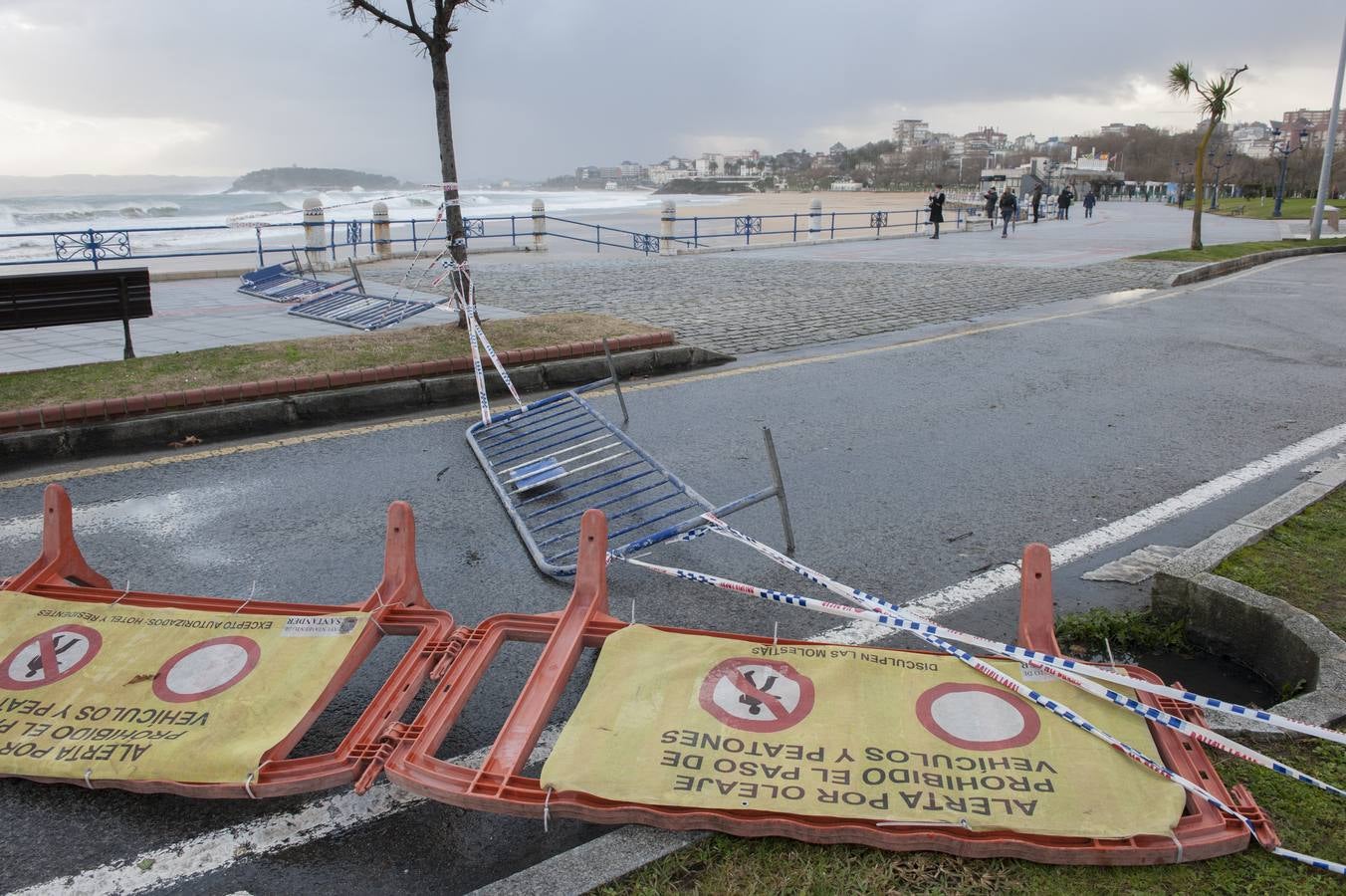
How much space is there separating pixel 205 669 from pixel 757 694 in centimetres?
196

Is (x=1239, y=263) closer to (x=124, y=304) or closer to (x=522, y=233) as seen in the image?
(x=522, y=233)

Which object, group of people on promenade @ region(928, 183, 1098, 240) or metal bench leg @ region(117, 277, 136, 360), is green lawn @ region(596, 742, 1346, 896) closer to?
metal bench leg @ region(117, 277, 136, 360)

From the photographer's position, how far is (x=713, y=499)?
558 centimetres

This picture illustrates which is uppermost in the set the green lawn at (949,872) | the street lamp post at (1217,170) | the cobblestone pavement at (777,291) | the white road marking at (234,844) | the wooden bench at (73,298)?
the street lamp post at (1217,170)

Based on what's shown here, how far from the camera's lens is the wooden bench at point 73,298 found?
8.07 meters

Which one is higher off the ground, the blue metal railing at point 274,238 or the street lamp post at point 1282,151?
the street lamp post at point 1282,151

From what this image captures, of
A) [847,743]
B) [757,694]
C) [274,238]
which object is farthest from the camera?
[274,238]

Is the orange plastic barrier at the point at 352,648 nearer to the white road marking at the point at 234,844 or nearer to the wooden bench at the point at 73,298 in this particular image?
the white road marking at the point at 234,844

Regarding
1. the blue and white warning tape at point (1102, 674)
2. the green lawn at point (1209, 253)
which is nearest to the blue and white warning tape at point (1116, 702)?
the blue and white warning tape at point (1102, 674)

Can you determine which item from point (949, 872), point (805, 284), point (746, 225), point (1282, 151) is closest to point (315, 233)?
point (805, 284)

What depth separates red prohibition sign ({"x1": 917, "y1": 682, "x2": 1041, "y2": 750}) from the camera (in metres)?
2.83

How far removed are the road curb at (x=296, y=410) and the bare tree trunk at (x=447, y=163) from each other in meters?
1.77

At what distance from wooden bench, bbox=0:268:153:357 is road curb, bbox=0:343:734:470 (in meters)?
2.23

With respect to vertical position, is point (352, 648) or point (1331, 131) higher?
point (1331, 131)
